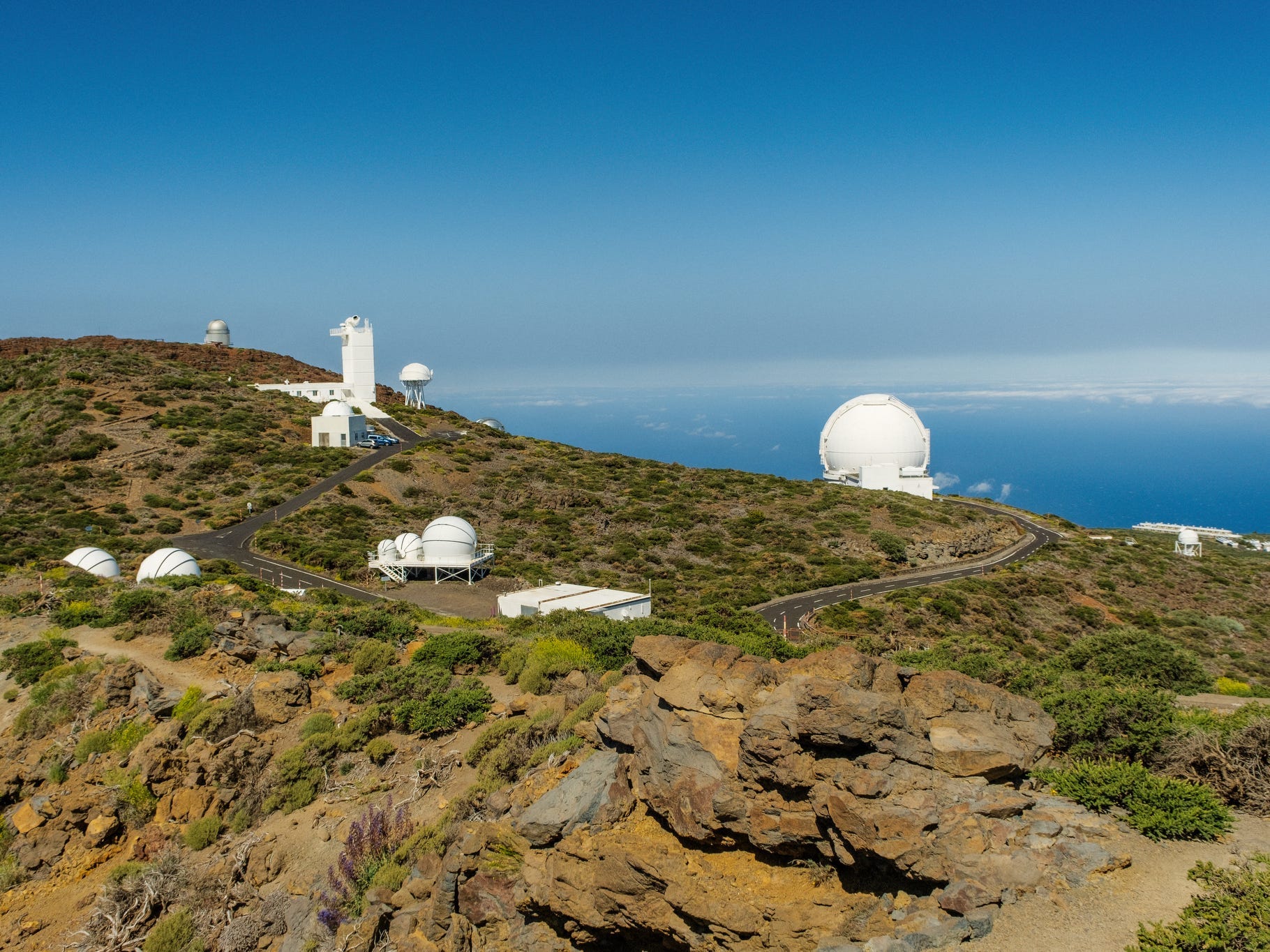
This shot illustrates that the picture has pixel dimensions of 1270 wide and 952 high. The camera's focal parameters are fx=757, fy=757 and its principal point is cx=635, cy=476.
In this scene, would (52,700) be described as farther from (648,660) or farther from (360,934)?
(648,660)

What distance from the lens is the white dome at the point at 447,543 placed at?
95.5ft

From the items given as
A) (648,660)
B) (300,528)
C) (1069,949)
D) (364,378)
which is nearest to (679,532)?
(300,528)

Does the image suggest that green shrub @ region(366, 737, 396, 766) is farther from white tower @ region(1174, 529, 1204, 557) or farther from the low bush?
white tower @ region(1174, 529, 1204, 557)

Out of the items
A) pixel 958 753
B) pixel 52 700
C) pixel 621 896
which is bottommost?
pixel 52 700

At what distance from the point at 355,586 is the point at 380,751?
18.1 metres

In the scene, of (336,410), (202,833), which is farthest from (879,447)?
(202,833)

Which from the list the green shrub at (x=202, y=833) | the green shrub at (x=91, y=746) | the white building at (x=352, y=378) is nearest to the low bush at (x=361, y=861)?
the green shrub at (x=202, y=833)

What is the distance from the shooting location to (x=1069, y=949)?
16.4ft

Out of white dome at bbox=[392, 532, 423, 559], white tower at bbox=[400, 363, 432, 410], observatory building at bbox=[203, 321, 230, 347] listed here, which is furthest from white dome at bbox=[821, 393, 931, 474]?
observatory building at bbox=[203, 321, 230, 347]

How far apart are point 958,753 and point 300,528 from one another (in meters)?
32.6

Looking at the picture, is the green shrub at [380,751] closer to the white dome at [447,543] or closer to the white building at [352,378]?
the white dome at [447,543]

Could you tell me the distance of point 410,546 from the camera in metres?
29.5

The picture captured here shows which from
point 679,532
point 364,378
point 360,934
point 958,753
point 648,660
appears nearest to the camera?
point 958,753

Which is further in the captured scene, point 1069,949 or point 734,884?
point 734,884
